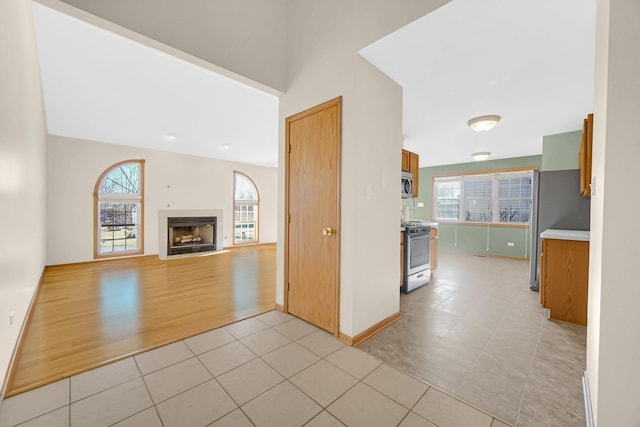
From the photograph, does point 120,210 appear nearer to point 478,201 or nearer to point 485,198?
point 478,201

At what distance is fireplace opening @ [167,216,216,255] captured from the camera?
20.5 ft

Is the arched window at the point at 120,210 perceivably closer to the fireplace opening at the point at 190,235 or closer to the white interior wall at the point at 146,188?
the white interior wall at the point at 146,188

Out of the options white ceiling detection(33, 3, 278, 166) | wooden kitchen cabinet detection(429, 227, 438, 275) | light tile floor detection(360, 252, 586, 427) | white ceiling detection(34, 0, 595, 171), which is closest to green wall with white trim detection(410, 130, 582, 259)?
white ceiling detection(34, 0, 595, 171)

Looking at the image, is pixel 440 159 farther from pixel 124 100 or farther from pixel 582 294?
pixel 124 100

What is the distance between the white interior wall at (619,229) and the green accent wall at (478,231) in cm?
614

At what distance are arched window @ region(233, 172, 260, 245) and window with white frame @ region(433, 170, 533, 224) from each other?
570 cm

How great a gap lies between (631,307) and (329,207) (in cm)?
183

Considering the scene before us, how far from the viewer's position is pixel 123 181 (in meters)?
5.77

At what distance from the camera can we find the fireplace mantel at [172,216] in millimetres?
5971

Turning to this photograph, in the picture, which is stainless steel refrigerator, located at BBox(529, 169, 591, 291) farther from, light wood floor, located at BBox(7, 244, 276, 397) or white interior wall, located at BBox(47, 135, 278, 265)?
white interior wall, located at BBox(47, 135, 278, 265)

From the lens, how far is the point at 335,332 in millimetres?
2246

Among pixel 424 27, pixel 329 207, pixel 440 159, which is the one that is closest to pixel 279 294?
pixel 329 207

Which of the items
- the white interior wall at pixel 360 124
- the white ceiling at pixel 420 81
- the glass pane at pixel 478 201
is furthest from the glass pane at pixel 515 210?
the white interior wall at pixel 360 124

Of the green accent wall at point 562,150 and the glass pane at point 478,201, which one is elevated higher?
the green accent wall at point 562,150
